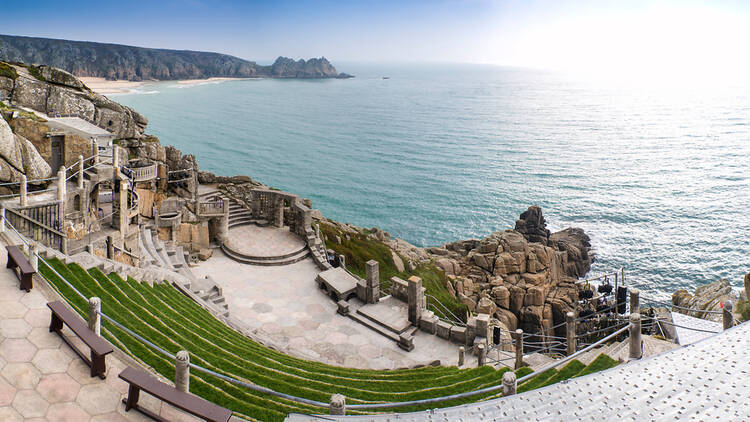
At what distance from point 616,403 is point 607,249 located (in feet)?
180

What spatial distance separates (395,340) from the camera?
72.2ft

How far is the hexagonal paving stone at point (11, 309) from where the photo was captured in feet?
34.8

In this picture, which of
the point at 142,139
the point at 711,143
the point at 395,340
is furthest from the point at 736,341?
the point at 711,143

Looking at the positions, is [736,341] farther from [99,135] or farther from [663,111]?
[663,111]

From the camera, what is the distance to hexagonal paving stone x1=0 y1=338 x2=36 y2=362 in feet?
30.6

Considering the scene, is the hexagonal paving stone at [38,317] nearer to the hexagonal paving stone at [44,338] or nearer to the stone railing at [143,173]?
the hexagonal paving stone at [44,338]

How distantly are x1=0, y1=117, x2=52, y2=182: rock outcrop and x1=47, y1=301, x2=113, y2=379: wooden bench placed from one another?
13756mm

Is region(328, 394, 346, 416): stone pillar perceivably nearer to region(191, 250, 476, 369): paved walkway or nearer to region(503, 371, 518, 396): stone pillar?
region(503, 371, 518, 396): stone pillar

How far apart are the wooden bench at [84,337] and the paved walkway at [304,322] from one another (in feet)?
33.2

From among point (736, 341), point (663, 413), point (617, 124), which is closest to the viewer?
point (663, 413)

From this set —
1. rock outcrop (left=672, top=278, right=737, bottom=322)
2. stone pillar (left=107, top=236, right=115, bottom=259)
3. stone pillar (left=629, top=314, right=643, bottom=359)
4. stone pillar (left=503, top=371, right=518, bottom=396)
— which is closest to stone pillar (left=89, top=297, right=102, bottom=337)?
stone pillar (left=503, top=371, right=518, bottom=396)

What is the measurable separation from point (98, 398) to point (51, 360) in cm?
168

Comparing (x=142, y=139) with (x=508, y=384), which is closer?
(x=508, y=384)

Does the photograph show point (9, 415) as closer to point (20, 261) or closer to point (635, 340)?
point (20, 261)
